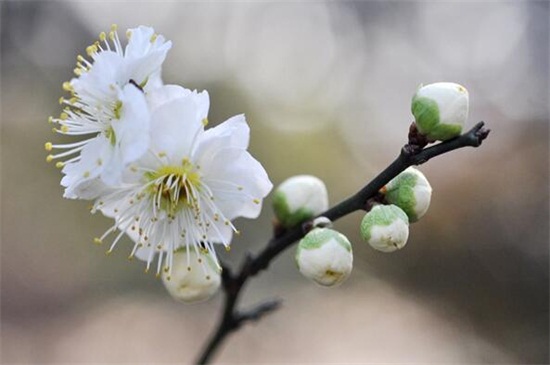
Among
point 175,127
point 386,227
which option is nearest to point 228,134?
point 175,127

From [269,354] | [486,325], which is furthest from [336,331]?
[486,325]

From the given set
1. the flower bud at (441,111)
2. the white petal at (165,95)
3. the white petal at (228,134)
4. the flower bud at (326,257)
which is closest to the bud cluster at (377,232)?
the flower bud at (326,257)

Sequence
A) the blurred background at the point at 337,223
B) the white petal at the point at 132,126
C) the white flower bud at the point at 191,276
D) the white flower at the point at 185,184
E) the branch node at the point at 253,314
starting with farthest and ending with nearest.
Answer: the blurred background at the point at 337,223 → the branch node at the point at 253,314 → the white flower bud at the point at 191,276 → the white flower at the point at 185,184 → the white petal at the point at 132,126

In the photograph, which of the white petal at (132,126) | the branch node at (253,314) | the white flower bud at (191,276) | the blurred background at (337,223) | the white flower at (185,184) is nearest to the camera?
the white petal at (132,126)

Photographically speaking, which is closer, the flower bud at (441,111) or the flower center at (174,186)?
the flower bud at (441,111)

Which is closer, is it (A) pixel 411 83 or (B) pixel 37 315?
(B) pixel 37 315

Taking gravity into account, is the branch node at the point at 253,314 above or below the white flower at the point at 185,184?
below

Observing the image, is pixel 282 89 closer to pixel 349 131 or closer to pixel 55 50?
pixel 349 131

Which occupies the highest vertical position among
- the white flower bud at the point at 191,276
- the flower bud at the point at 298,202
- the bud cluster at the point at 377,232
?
the bud cluster at the point at 377,232

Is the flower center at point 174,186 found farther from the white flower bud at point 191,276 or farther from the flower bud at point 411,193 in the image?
the flower bud at point 411,193
